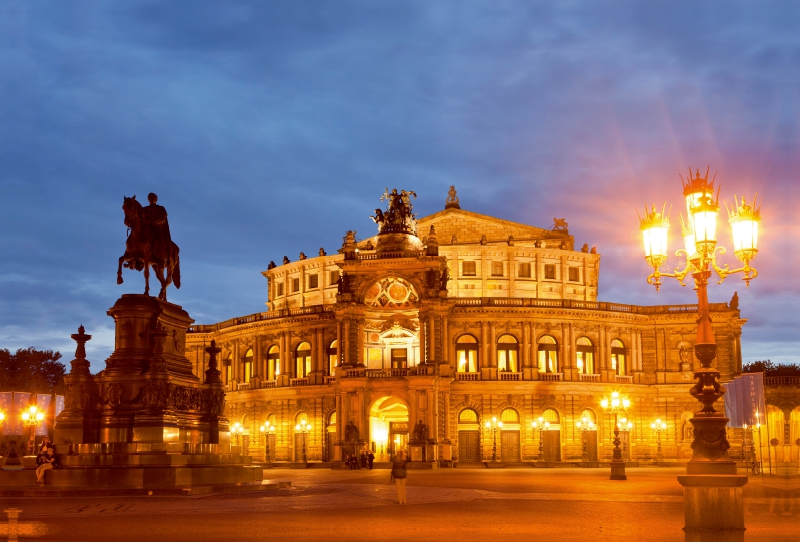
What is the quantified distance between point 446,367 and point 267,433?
64.9ft

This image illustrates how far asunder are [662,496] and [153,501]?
16843 millimetres

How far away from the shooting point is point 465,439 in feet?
254

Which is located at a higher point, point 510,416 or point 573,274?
point 573,274

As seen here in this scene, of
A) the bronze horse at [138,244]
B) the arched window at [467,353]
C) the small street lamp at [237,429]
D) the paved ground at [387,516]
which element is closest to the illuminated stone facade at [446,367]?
the arched window at [467,353]

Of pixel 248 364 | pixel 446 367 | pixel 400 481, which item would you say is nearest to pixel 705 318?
pixel 400 481

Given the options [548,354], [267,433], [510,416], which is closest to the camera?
[510,416]

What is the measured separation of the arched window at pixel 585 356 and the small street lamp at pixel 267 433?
1080 inches

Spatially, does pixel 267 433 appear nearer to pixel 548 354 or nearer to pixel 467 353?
pixel 467 353

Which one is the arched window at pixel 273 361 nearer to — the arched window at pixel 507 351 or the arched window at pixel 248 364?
the arched window at pixel 248 364

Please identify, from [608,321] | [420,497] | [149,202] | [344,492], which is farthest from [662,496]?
[608,321]

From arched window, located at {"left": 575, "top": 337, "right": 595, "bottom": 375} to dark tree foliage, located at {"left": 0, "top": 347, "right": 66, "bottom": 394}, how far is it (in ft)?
164

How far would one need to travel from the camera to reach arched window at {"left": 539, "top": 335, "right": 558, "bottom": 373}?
264ft

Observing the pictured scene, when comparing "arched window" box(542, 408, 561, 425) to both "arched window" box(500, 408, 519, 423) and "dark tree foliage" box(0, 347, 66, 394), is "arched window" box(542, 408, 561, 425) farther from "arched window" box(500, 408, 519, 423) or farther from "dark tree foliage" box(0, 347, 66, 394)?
"dark tree foliage" box(0, 347, 66, 394)

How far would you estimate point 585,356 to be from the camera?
81.9 metres
